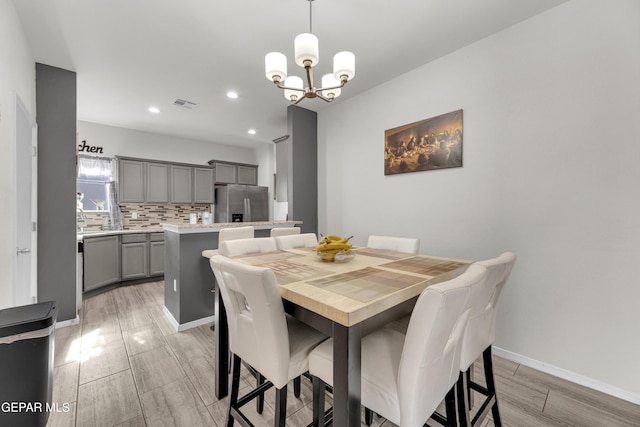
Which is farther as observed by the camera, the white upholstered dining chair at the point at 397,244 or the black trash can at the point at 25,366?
the white upholstered dining chair at the point at 397,244

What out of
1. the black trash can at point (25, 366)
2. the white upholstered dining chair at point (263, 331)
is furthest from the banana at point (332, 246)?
the black trash can at point (25, 366)


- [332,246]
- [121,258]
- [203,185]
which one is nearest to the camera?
[332,246]

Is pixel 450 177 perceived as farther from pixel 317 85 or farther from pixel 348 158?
pixel 317 85

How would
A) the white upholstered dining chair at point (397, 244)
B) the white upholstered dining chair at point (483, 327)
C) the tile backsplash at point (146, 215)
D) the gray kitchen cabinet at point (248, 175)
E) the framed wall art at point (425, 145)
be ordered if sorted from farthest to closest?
1. the gray kitchen cabinet at point (248, 175)
2. the tile backsplash at point (146, 215)
3. the framed wall art at point (425, 145)
4. the white upholstered dining chair at point (397, 244)
5. the white upholstered dining chair at point (483, 327)

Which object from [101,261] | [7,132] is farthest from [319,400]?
[101,261]

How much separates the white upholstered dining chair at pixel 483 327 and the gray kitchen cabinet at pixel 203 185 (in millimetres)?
5220

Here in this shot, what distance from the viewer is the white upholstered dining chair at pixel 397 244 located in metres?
2.11

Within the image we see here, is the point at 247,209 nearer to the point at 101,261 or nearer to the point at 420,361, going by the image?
the point at 101,261

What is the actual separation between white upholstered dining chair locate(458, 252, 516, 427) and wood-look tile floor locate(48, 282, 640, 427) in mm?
337

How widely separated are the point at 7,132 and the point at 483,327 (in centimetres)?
313

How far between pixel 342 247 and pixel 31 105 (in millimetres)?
3198

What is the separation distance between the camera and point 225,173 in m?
5.64
